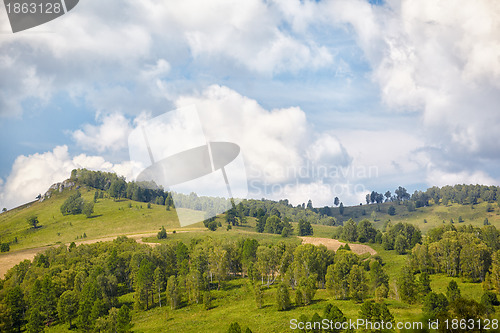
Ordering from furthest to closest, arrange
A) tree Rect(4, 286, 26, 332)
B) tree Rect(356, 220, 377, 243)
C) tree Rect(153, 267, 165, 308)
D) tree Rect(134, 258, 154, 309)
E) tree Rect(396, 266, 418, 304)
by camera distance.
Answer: tree Rect(356, 220, 377, 243) → tree Rect(153, 267, 165, 308) → tree Rect(134, 258, 154, 309) → tree Rect(4, 286, 26, 332) → tree Rect(396, 266, 418, 304)

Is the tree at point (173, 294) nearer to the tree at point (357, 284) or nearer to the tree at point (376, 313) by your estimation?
the tree at point (357, 284)

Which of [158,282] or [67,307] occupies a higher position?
[158,282]

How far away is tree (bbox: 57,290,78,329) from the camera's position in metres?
95.7

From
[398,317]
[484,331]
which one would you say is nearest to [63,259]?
[398,317]

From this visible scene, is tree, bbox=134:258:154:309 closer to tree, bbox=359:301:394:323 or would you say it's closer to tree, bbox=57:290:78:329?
tree, bbox=57:290:78:329

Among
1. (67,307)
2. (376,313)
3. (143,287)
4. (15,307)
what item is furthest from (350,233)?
(15,307)

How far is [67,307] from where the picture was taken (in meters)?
95.9

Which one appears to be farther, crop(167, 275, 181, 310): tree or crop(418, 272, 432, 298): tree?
crop(167, 275, 181, 310): tree

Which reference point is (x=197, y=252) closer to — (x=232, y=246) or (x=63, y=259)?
(x=232, y=246)

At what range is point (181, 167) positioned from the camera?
29328 mm

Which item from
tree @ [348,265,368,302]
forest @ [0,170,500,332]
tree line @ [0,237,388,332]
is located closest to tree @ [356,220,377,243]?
forest @ [0,170,500,332]

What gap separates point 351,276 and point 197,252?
56.7m

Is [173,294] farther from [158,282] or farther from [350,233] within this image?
[350,233]

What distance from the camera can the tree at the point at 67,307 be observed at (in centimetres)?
9569
